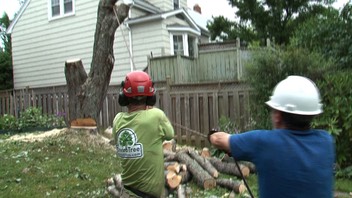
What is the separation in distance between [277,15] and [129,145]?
19.3m

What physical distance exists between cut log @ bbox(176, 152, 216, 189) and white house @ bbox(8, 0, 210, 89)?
9.52m

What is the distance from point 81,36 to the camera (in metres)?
18.7

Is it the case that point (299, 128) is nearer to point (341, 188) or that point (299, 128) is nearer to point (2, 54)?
point (341, 188)

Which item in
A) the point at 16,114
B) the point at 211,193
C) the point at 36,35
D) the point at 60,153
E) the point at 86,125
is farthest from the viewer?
the point at 36,35

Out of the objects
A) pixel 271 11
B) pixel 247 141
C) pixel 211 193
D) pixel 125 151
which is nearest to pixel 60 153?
pixel 211 193

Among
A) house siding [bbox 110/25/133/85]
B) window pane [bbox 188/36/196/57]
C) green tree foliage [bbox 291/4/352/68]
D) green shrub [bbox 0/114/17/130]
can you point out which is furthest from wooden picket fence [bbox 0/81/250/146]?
→ window pane [bbox 188/36/196/57]

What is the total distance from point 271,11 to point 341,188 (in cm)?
1650

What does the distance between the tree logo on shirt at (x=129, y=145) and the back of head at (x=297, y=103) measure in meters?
1.60

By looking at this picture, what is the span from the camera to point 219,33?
23.0m

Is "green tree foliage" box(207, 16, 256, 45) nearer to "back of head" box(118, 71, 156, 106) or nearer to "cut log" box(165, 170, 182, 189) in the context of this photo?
"cut log" box(165, 170, 182, 189)

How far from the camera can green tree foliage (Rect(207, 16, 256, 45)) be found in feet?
73.2

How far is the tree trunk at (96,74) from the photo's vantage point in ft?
31.2

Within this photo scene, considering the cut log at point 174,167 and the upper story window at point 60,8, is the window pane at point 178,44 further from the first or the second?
the cut log at point 174,167

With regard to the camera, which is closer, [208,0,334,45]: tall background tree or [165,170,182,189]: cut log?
[165,170,182,189]: cut log
